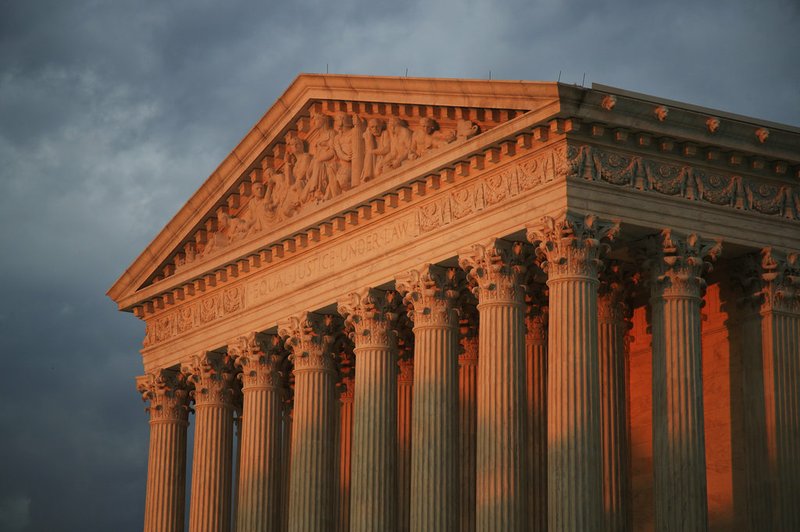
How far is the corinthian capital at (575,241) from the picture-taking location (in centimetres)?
5322

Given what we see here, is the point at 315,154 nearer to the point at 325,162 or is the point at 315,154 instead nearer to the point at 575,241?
the point at 325,162

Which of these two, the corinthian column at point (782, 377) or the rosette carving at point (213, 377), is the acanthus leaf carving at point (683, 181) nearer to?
the corinthian column at point (782, 377)

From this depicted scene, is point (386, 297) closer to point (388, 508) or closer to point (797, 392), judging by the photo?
point (388, 508)

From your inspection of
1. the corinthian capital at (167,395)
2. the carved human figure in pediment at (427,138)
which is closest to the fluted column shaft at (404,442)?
the corinthian capital at (167,395)

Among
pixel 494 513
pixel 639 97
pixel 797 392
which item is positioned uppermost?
pixel 639 97

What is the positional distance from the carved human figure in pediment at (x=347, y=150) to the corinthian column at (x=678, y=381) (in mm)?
11504

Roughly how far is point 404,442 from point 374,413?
578 centimetres

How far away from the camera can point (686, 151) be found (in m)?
54.4

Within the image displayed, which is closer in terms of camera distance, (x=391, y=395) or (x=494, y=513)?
(x=494, y=513)

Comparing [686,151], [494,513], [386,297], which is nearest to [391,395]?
[386,297]

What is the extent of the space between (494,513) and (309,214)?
13.7 metres

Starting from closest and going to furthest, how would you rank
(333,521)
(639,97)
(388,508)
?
(639,97) → (388,508) → (333,521)

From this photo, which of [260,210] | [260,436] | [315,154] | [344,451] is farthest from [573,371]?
[344,451]

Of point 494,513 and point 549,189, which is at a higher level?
point 549,189
